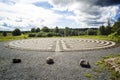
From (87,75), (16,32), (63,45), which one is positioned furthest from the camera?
(16,32)

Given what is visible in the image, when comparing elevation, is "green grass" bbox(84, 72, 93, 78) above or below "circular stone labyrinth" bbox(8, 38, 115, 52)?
below

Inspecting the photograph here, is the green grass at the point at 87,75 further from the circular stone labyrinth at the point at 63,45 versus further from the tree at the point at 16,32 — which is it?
the tree at the point at 16,32

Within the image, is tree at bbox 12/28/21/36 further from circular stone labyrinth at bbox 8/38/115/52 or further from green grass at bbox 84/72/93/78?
green grass at bbox 84/72/93/78

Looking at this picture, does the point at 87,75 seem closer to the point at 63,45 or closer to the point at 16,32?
the point at 63,45

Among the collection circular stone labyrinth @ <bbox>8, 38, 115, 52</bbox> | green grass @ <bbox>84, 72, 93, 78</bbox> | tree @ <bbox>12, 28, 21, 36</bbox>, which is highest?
tree @ <bbox>12, 28, 21, 36</bbox>

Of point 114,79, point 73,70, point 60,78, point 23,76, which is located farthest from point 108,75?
point 23,76

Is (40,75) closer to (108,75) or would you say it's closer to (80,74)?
(80,74)

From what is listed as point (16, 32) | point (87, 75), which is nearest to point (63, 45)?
point (87, 75)

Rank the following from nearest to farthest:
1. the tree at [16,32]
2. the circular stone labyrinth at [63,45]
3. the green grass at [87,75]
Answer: the green grass at [87,75]
the circular stone labyrinth at [63,45]
the tree at [16,32]

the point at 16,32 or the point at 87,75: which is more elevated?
the point at 16,32

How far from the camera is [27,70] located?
9328 millimetres

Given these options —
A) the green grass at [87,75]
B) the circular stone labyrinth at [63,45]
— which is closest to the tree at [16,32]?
the circular stone labyrinth at [63,45]

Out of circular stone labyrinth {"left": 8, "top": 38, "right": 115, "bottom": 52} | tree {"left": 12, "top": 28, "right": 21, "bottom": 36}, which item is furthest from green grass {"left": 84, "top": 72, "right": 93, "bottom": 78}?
tree {"left": 12, "top": 28, "right": 21, "bottom": 36}

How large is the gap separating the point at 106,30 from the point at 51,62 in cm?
7499
